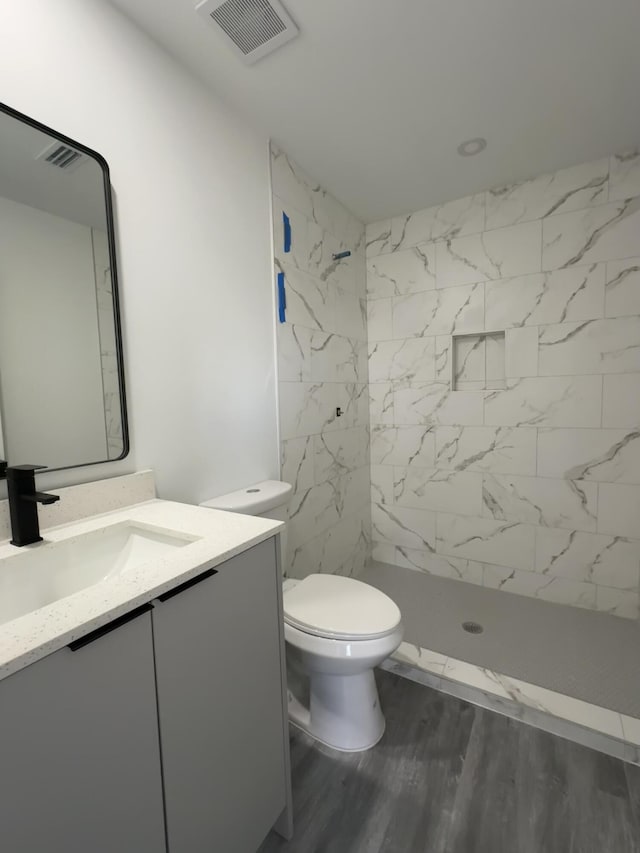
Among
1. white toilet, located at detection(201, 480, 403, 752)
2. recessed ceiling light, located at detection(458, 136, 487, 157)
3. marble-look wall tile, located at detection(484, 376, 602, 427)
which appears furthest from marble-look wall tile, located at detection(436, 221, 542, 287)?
white toilet, located at detection(201, 480, 403, 752)

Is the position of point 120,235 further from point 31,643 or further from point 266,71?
point 31,643

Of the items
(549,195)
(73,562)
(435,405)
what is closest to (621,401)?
(435,405)

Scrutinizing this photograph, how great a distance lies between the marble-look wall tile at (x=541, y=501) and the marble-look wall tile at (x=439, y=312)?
3.26 ft

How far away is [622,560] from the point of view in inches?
82.7

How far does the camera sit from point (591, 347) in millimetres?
2094

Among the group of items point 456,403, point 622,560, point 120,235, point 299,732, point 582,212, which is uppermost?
point 582,212

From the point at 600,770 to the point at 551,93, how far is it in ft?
8.39

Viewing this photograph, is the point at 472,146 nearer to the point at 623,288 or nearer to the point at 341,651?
the point at 623,288

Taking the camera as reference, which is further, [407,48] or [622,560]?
[622,560]

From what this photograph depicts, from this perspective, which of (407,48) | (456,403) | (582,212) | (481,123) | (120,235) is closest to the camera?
(120,235)

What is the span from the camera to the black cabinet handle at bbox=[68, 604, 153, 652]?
1.93 ft

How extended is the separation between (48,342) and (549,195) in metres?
2.54

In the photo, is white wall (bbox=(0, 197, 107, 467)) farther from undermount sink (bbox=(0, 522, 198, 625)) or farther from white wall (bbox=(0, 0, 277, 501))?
undermount sink (bbox=(0, 522, 198, 625))

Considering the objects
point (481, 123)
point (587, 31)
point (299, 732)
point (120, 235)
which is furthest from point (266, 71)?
point (299, 732)
